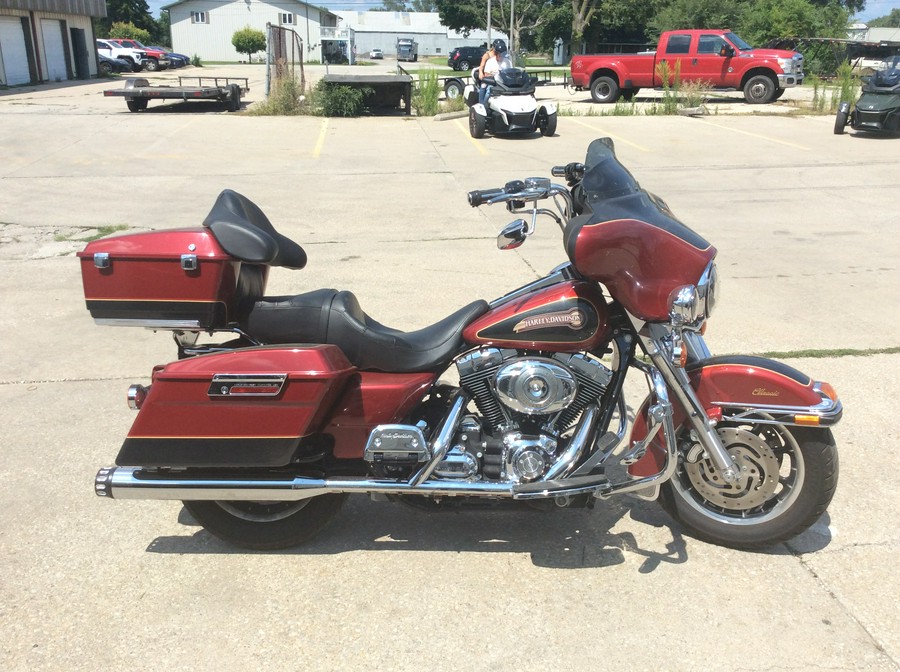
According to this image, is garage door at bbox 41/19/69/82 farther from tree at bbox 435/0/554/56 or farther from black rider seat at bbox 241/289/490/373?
black rider seat at bbox 241/289/490/373

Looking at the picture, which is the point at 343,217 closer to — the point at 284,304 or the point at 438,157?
the point at 438,157

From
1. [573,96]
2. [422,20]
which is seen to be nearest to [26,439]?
[573,96]

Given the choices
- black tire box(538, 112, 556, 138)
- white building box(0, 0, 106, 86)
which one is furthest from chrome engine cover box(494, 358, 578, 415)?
white building box(0, 0, 106, 86)

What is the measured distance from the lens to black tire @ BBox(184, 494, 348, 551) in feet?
10.8

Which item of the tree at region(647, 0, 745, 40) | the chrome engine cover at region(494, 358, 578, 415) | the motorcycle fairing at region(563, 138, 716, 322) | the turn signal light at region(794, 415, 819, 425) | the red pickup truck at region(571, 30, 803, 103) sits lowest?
the turn signal light at region(794, 415, 819, 425)

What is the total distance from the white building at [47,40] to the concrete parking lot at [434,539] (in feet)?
90.9

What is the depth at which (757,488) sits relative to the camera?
3.19m

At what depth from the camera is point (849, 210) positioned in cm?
963

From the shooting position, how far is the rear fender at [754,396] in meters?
2.96

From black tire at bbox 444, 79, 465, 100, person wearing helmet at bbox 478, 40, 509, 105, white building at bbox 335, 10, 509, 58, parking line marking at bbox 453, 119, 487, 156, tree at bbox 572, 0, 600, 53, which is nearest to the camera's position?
parking line marking at bbox 453, 119, 487, 156

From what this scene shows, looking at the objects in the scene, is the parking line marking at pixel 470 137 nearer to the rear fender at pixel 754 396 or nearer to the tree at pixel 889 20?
the rear fender at pixel 754 396

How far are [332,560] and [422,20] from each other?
9709cm

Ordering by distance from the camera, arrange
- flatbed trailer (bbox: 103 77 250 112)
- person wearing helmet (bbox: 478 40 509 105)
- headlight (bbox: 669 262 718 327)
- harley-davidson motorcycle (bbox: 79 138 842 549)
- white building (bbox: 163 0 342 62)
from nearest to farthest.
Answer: headlight (bbox: 669 262 718 327) < harley-davidson motorcycle (bbox: 79 138 842 549) < person wearing helmet (bbox: 478 40 509 105) < flatbed trailer (bbox: 103 77 250 112) < white building (bbox: 163 0 342 62)

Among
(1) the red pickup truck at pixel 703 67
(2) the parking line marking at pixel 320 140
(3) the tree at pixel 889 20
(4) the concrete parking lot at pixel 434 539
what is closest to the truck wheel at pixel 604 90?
(1) the red pickup truck at pixel 703 67
